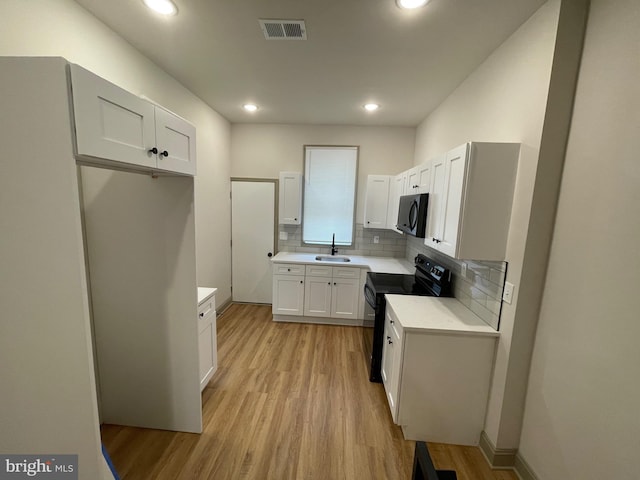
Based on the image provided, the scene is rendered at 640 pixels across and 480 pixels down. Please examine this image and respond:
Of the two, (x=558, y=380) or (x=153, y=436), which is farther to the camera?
(x=153, y=436)

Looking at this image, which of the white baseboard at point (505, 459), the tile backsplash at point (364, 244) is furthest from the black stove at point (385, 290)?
the tile backsplash at point (364, 244)

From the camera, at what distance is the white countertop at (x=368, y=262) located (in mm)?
3338

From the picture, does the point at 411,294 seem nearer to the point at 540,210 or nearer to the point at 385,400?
the point at 385,400

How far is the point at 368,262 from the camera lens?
364 centimetres

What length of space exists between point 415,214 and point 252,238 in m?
2.64

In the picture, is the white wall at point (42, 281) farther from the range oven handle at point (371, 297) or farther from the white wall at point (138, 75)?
the range oven handle at point (371, 297)

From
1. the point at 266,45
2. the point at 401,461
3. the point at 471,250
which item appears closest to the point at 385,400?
the point at 401,461

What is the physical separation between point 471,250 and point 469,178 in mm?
466

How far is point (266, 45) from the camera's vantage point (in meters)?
1.92

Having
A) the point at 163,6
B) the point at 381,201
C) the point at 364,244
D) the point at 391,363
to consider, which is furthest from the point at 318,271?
the point at 163,6

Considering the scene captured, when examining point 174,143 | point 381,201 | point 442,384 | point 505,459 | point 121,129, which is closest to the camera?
point 121,129

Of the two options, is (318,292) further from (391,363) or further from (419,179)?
(419,179)

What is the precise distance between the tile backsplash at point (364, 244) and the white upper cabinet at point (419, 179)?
46.4 inches

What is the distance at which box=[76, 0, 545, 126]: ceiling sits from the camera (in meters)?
1.54
